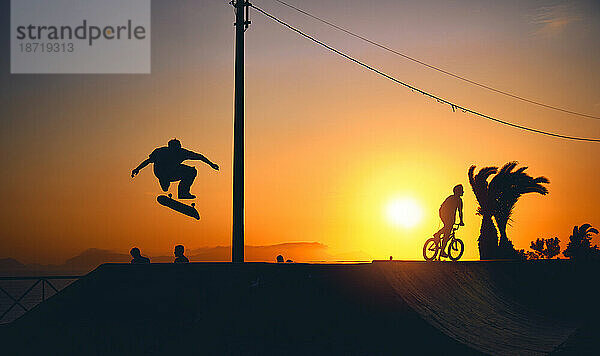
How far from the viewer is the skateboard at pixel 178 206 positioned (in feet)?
47.8

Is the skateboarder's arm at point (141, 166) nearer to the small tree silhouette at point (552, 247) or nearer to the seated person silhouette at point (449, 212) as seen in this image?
the seated person silhouette at point (449, 212)

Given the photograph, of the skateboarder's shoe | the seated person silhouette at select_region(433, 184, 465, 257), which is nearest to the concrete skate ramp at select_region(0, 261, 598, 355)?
the skateboarder's shoe

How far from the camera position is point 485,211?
24641 millimetres

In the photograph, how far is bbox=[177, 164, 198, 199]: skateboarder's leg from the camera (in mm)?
14341

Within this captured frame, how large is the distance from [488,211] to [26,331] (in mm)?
18689

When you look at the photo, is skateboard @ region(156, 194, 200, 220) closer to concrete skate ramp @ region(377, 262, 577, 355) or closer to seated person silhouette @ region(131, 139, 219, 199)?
seated person silhouette @ region(131, 139, 219, 199)

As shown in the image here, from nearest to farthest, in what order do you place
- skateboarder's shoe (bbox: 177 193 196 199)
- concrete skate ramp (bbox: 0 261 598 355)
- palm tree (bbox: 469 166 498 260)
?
concrete skate ramp (bbox: 0 261 598 355)
skateboarder's shoe (bbox: 177 193 196 199)
palm tree (bbox: 469 166 498 260)

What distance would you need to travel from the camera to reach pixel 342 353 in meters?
9.91

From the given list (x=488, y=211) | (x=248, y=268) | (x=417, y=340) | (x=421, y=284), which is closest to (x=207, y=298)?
(x=248, y=268)

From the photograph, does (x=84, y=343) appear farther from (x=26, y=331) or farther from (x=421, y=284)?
(x=421, y=284)

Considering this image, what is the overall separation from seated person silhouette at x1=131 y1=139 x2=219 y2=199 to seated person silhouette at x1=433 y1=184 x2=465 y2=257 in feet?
21.6

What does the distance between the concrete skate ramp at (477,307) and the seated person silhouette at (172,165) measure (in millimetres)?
5017

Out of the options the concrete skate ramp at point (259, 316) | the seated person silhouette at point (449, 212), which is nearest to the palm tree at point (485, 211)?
the seated person silhouette at point (449, 212)

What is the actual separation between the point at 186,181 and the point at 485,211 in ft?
46.8
